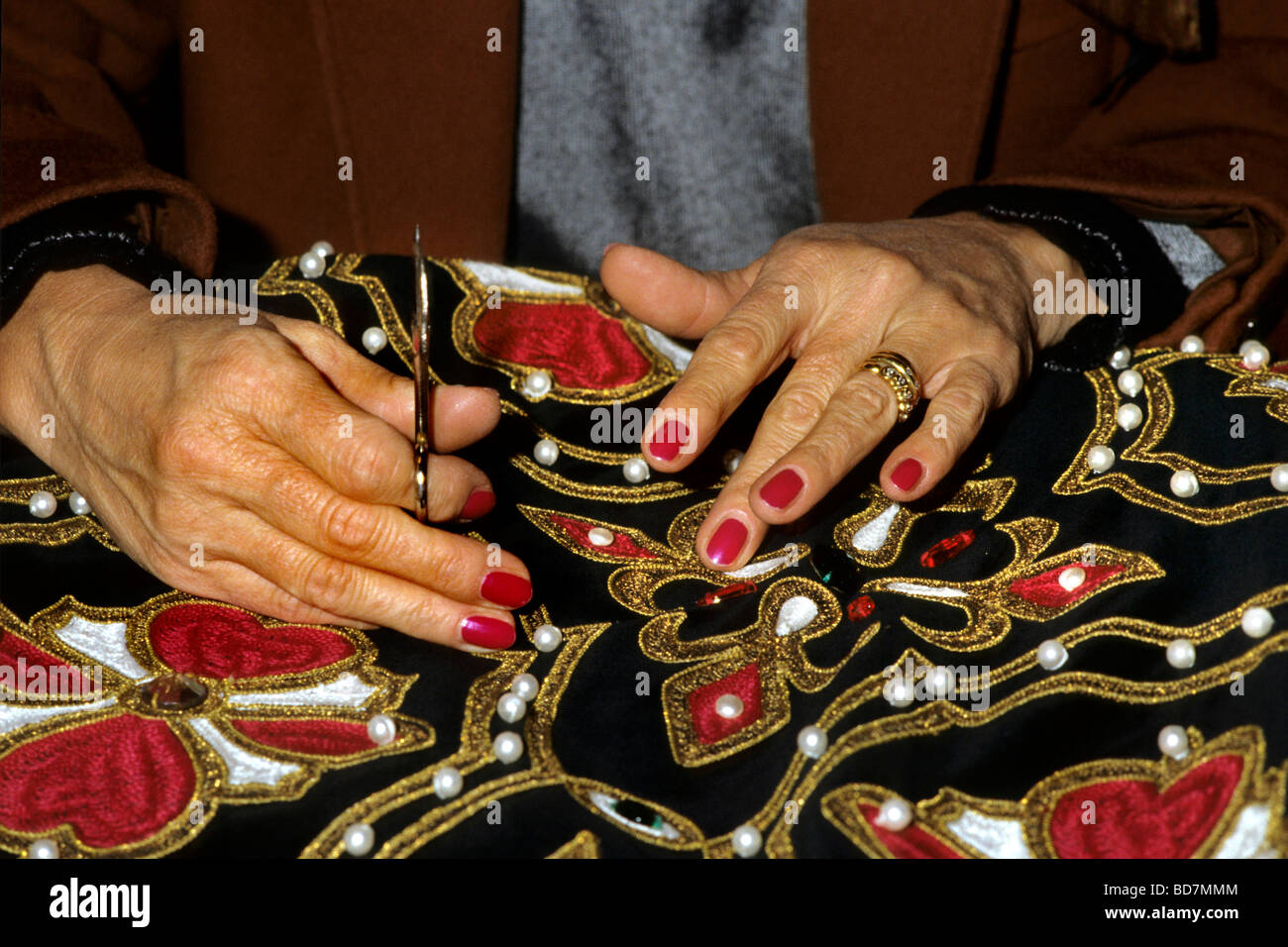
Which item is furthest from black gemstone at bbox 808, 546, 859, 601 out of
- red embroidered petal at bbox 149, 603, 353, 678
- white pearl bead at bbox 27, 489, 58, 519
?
white pearl bead at bbox 27, 489, 58, 519

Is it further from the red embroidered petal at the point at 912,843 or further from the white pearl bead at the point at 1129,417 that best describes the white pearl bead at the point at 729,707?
the white pearl bead at the point at 1129,417

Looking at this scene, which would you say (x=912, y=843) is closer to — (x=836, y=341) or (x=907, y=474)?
(x=907, y=474)

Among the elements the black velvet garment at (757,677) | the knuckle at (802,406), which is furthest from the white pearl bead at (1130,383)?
the knuckle at (802,406)

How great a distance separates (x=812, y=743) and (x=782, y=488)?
170 millimetres

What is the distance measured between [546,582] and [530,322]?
29 cm

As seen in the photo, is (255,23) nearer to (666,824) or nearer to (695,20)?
(695,20)

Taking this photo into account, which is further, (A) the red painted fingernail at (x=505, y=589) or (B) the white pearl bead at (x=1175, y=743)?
(A) the red painted fingernail at (x=505, y=589)

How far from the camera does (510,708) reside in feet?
1.93

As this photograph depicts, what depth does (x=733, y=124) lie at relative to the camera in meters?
1.22

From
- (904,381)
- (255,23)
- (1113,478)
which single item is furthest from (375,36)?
(1113,478)

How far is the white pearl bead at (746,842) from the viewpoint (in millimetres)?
513

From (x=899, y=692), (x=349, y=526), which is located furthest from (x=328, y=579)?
(x=899, y=692)

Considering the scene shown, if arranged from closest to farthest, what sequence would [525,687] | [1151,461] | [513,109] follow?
[525,687] → [1151,461] → [513,109]

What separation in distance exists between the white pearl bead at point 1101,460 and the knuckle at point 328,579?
0.51 m
